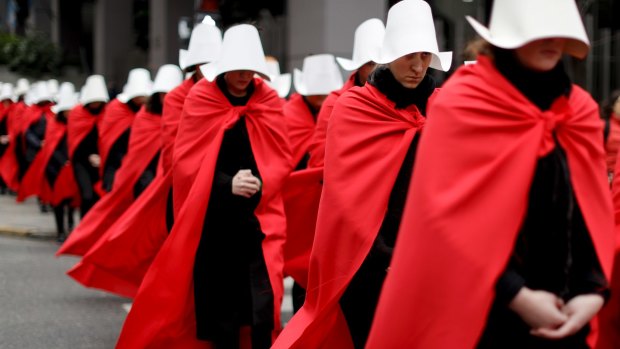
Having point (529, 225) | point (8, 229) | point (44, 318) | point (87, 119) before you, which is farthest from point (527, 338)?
point (8, 229)

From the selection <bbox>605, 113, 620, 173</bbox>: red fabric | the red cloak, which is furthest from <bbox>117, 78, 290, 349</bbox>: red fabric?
the red cloak

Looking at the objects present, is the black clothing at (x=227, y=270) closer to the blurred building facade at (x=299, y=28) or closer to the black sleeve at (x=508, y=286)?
the blurred building facade at (x=299, y=28)

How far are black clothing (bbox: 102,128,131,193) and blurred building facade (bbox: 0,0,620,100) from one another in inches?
64.4

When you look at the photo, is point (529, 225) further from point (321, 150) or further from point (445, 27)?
point (445, 27)

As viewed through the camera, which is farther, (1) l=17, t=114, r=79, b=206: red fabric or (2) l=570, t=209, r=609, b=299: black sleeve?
(1) l=17, t=114, r=79, b=206: red fabric

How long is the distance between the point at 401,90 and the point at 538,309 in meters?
1.74

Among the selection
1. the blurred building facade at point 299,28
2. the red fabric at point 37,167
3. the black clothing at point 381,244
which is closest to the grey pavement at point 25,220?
the red fabric at point 37,167

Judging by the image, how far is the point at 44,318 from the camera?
27.0ft

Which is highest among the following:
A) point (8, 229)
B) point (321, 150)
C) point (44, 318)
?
point (321, 150)

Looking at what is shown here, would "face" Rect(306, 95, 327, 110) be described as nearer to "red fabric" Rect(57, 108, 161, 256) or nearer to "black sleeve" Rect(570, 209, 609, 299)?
"red fabric" Rect(57, 108, 161, 256)

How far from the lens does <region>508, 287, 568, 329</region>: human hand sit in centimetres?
318

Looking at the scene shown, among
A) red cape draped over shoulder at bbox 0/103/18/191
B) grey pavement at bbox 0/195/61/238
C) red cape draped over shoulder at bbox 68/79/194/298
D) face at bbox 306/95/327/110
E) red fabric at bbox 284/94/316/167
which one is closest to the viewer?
red cape draped over shoulder at bbox 68/79/194/298

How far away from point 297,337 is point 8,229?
1028cm

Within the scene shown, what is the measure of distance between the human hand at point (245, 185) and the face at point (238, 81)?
55 cm
